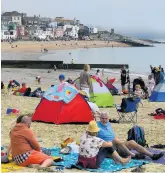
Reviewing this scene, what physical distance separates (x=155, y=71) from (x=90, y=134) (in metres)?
12.1

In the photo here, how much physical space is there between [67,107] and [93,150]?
4.36 m

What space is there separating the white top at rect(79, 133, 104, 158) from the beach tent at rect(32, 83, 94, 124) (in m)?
4.25

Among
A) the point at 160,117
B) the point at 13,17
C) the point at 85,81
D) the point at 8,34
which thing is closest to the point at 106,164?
the point at 160,117

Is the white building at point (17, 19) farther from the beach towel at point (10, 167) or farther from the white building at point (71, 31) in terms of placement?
the beach towel at point (10, 167)

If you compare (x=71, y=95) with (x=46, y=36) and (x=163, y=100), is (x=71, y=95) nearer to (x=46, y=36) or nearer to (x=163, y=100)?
(x=163, y=100)

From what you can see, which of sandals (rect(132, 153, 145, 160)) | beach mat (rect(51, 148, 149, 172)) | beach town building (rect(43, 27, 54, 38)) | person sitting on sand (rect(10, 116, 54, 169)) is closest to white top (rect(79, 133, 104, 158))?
beach mat (rect(51, 148, 149, 172))

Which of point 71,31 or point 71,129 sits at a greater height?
point 71,129

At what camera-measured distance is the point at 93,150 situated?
6516mm

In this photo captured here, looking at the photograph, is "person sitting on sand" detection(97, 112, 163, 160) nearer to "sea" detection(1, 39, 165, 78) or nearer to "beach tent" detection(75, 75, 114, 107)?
"beach tent" detection(75, 75, 114, 107)

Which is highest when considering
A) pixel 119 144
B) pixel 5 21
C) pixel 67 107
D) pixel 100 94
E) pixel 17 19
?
pixel 17 19

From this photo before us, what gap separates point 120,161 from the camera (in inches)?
263

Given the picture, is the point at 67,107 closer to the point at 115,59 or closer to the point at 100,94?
the point at 100,94

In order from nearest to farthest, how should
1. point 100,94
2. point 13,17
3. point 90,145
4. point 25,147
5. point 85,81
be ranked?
point 90,145 → point 25,147 → point 85,81 → point 100,94 → point 13,17

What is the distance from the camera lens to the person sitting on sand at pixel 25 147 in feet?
21.7
